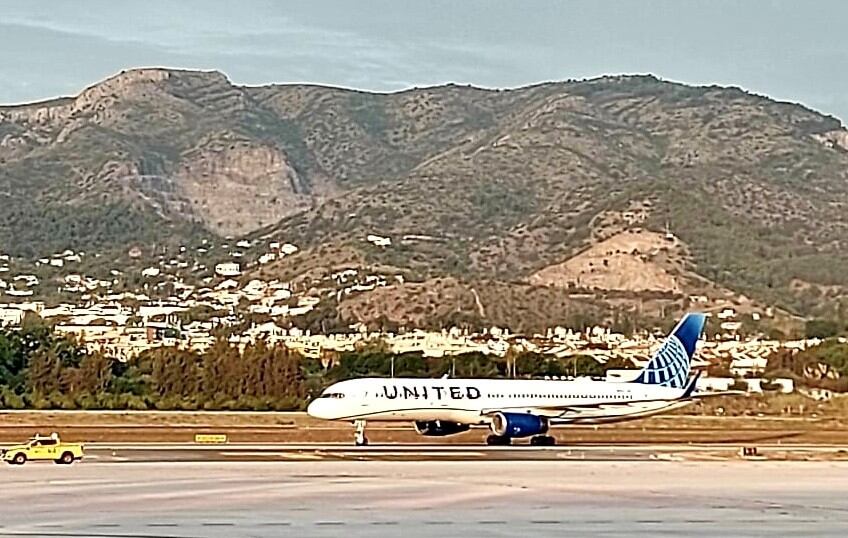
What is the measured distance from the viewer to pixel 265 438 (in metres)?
62.1

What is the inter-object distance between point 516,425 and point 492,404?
1752mm

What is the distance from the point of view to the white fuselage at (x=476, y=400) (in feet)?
194

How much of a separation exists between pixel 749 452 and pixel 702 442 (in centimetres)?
1069

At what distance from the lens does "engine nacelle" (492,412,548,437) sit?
6025 centimetres

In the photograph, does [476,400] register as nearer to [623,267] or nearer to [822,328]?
[822,328]

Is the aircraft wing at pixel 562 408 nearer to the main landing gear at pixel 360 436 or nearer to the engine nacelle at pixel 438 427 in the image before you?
the engine nacelle at pixel 438 427

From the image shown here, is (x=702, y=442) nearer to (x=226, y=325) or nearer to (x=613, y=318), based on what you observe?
(x=613, y=318)

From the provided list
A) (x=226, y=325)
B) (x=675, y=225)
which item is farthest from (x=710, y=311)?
(x=226, y=325)

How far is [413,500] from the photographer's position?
32.4 m

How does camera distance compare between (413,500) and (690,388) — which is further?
(690,388)

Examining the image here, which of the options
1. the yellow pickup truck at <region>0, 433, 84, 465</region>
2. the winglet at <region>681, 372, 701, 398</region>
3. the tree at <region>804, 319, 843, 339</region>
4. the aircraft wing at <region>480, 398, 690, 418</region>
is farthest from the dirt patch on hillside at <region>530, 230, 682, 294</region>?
the yellow pickup truck at <region>0, 433, 84, 465</region>

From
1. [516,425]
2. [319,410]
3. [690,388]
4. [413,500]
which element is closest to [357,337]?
[690,388]

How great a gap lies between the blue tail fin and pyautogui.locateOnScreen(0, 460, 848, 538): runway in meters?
25.6

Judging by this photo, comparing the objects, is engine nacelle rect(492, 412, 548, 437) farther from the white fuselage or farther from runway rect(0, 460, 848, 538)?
runway rect(0, 460, 848, 538)
